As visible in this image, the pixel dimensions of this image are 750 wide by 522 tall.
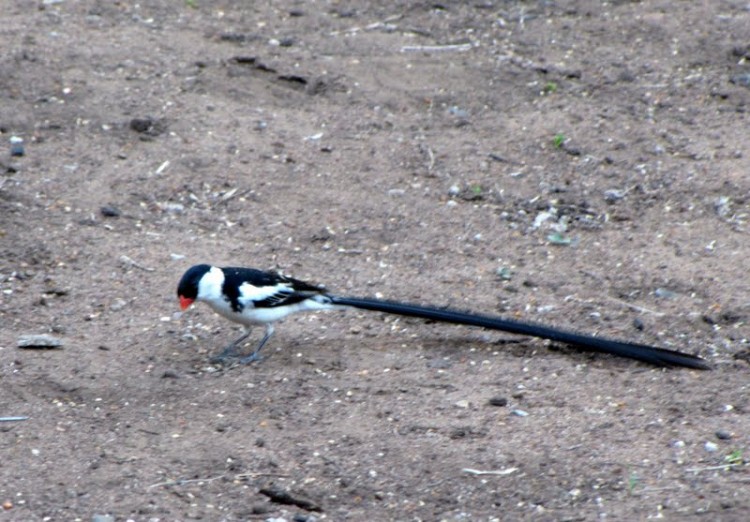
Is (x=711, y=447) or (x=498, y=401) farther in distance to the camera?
(x=498, y=401)

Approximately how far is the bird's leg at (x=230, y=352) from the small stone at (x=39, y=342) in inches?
32.5

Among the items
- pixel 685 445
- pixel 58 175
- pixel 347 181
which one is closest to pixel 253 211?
pixel 347 181

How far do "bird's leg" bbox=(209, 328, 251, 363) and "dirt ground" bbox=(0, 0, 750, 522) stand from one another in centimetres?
10

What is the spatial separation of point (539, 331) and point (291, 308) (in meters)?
1.33

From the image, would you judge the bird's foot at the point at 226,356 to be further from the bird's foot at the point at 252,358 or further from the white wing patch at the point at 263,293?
the white wing patch at the point at 263,293

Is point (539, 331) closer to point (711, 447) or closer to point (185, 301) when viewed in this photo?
point (711, 447)

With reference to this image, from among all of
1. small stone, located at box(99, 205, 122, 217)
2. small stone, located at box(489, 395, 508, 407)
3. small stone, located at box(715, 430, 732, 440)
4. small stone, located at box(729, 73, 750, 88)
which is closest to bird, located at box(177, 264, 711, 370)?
small stone, located at box(489, 395, 508, 407)

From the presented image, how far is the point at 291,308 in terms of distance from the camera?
20.7ft

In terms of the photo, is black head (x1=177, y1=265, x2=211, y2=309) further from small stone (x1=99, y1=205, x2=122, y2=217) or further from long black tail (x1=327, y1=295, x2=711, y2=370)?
small stone (x1=99, y1=205, x2=122, y2=217)

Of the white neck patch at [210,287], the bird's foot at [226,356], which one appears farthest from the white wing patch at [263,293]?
the bird's foot at [226,356]

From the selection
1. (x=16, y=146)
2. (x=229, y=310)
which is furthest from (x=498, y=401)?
(x=16, y=146)

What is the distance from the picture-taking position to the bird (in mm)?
6086

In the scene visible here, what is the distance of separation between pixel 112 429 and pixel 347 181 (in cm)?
307

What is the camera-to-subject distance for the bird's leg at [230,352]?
631cm
